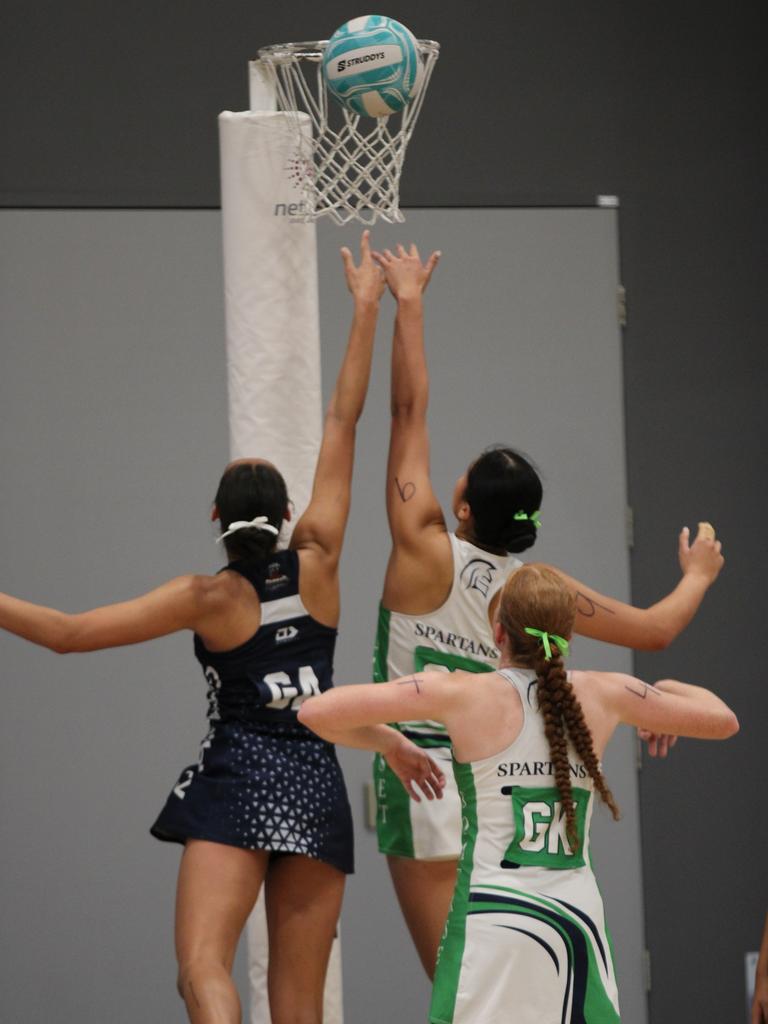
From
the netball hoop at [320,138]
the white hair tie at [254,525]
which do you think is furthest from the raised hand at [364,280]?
the white hair tie at [254,525]

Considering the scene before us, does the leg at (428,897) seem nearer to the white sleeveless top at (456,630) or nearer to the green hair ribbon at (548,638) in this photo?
the white sleeveless top at (456,630)

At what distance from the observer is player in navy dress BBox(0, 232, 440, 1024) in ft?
10.7

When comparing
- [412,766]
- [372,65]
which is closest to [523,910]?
[412,766]

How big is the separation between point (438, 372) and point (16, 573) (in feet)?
5.54

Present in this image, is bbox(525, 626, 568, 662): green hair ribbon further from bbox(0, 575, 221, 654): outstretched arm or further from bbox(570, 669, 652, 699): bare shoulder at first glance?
bbox(0, 575, 221, 654): outstretched arm

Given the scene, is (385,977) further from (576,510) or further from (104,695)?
(576,510)

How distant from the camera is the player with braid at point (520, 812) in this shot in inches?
111

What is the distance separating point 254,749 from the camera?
339 cm

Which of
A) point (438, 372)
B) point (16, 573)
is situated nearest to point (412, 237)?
point (438, 372)

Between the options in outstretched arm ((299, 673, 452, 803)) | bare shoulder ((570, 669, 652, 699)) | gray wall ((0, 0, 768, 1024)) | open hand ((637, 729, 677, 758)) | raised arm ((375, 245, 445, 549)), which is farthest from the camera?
gray wall ((0, 0, 768, 1024))

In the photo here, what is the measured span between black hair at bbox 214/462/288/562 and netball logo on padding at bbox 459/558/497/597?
0.47 metres

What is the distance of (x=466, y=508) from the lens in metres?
3.60

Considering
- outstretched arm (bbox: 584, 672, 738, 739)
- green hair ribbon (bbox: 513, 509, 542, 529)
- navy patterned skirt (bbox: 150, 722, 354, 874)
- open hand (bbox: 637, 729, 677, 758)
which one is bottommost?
navy patterned skirt (bbox: 150, 722, 354, 874)

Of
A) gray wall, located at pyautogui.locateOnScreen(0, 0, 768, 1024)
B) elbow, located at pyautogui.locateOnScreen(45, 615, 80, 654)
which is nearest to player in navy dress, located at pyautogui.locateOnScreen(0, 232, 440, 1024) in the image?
elbow, located at pyautogui.locateOnScreen(45, 615, 80, 654)
